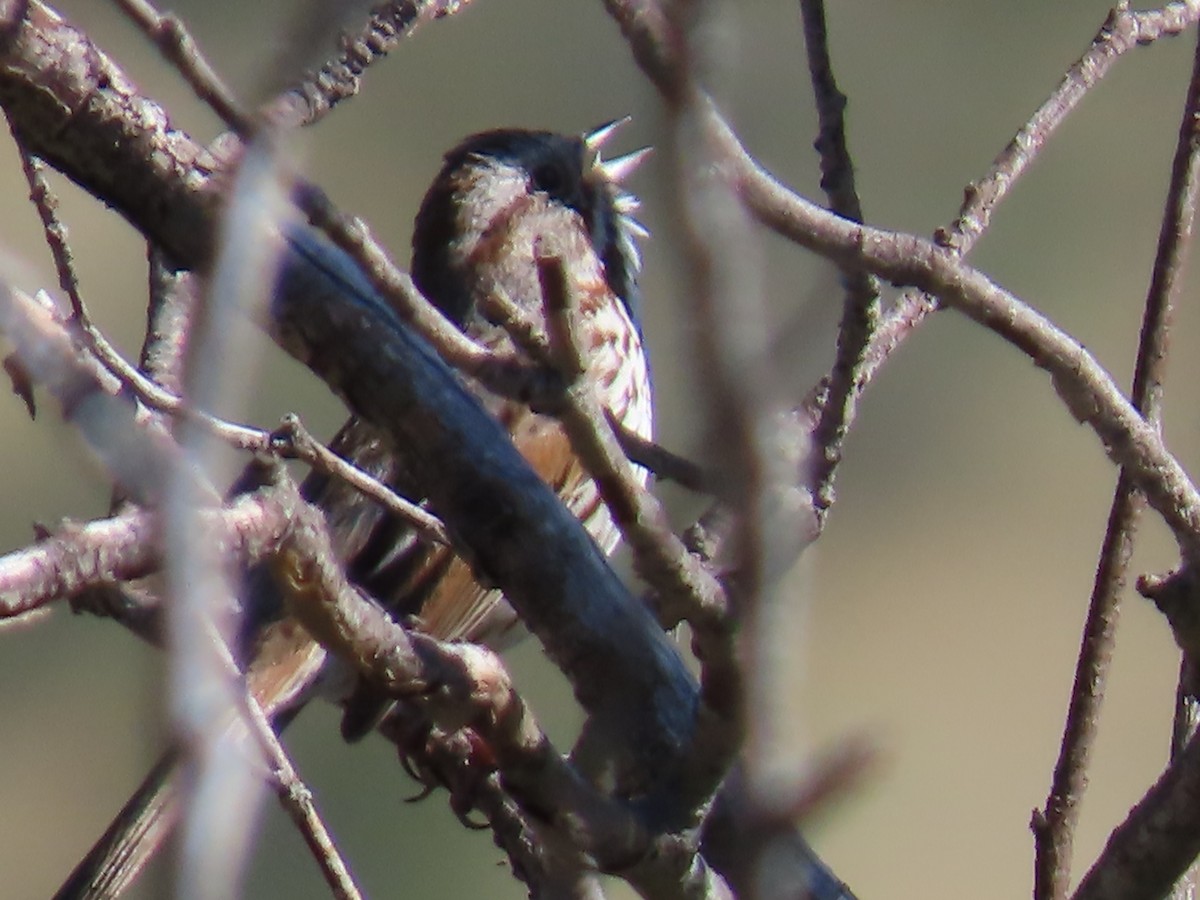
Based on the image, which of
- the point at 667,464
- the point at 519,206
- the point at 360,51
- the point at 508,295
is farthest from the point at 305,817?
the point at 519,206

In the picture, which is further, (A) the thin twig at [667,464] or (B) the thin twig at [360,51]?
(B) the thin twig at [360,51]

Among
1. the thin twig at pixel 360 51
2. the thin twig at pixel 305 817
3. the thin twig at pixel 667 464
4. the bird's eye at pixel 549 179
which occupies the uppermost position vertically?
the bird's eye at pixel 549 179

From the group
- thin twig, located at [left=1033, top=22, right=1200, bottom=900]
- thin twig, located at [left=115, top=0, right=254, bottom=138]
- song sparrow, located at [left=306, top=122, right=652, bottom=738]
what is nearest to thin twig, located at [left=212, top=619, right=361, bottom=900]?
thin twig, located at [left=115, top=0, right=254, bottom=138]

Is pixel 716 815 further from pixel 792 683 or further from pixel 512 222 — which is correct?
pixel 512 222

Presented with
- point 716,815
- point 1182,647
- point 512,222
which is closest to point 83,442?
point 716,815

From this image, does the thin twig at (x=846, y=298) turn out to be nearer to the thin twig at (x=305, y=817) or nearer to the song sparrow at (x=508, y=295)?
the thin twig at (x=305, y=817)

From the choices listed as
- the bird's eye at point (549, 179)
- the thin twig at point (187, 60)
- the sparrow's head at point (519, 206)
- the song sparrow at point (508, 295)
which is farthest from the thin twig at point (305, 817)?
the bird's eye at point (549, 179)

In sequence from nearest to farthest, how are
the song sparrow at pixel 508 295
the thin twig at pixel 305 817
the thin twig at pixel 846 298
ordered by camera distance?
the thin twig at pixel 305 817 < the thin twig at pixel 846 298 < the song sparrow at pixel 508 295

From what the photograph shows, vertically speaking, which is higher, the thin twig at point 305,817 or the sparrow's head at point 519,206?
the sparrow's head at point 519,206

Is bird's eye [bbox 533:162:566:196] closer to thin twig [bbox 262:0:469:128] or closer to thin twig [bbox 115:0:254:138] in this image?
thin twig [bbox 262:0:469:128]
